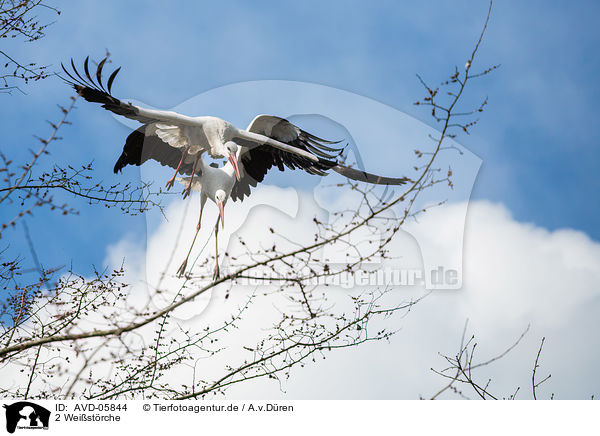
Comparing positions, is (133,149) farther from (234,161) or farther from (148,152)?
(234,161)

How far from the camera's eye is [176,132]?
9.87 ft

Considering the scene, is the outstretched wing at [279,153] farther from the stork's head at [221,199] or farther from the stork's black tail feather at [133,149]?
the stork's black tail feather at [133,149]

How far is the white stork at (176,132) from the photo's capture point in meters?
2.81

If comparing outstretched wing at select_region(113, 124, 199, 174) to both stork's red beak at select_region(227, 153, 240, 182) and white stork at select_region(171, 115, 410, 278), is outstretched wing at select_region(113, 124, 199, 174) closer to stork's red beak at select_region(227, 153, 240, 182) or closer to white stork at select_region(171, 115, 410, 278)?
white stork at select_region(171, 115, 410, 278)
